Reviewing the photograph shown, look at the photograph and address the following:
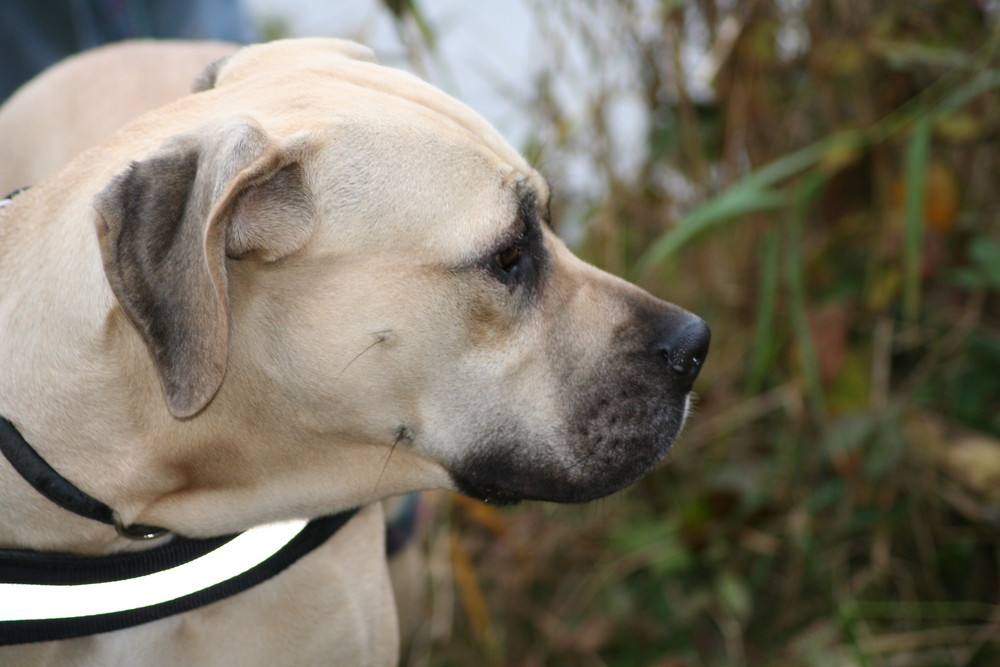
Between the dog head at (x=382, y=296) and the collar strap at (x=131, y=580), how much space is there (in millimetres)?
147

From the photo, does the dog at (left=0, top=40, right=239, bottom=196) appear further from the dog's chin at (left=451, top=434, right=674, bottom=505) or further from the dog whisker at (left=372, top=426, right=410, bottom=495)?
the dog's chin at (left=451, top=434, right=674, bottom=505)

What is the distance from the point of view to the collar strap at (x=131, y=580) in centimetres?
182

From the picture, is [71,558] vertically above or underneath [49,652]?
above

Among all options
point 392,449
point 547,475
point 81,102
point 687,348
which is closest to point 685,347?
point 687,348

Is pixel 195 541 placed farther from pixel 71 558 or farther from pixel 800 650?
pixel 800 650

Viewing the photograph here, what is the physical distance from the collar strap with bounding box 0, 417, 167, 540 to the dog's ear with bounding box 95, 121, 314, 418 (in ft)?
1.02

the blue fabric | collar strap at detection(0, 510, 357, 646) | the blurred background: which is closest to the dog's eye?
collar strap at detection(0, 510, 357, 646)

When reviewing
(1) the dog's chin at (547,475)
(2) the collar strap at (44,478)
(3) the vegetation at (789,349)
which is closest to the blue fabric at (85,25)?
(3) the vegetation at (789,349)

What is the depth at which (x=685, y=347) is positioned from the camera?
2.07 meters

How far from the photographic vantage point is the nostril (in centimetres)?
206

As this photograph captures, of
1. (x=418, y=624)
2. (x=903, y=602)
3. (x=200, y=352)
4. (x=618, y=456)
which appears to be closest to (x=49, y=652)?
Answer: (x=200, y=352)

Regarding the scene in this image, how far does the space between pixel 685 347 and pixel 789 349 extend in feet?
4.64

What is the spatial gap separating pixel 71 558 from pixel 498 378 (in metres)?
0.84

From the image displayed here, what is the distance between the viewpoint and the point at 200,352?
5.40 feet
